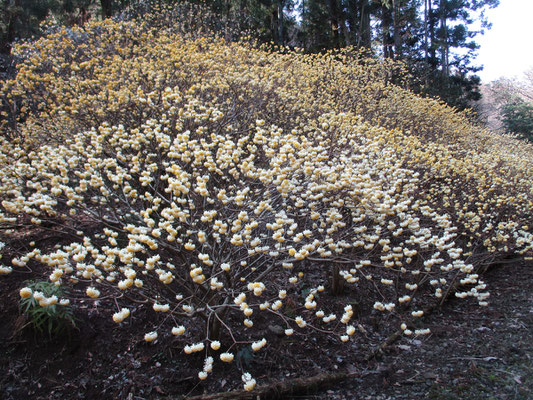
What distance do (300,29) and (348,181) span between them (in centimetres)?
1872

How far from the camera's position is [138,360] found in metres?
3.23

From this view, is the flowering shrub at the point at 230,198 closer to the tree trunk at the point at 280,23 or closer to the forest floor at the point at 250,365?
the forest floor at the point at 250,365

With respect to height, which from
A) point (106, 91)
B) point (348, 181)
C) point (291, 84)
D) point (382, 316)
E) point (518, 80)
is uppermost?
point (518, 80)

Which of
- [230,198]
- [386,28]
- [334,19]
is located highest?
[386,28]

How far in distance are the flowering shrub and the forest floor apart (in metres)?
0.23

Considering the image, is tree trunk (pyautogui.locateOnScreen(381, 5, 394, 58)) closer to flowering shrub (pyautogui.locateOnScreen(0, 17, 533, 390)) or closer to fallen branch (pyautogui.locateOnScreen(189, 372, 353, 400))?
flowering shrub (pyautogui.locateOnScreen(0, 17, 533, 390))

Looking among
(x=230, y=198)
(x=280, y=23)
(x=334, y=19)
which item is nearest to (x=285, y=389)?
(x=230, y=198)

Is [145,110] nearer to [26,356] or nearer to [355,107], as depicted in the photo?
[26,356]

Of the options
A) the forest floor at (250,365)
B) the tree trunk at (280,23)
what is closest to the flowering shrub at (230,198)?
the forest floor at (250,365)

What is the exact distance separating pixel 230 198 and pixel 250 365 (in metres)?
1.62

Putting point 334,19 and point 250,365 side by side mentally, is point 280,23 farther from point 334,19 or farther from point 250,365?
point 250,365

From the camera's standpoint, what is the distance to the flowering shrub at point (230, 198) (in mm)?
2814

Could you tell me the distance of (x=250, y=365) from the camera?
3215 millimetres

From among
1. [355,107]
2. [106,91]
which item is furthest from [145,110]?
[355,107]
